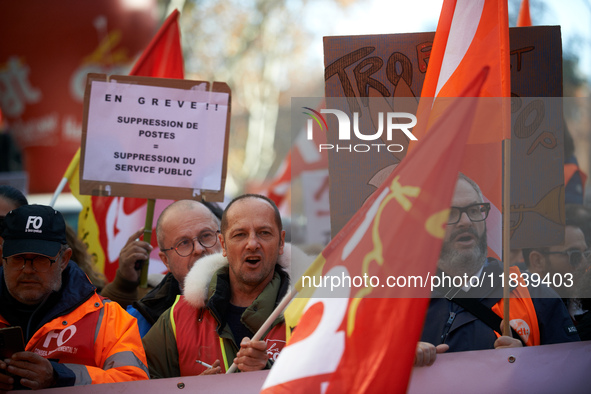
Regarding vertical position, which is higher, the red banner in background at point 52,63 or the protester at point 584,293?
the red banner in background at point 52,63

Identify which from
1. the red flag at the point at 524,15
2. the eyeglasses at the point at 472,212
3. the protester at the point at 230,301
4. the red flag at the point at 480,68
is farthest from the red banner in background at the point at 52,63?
the eyeglasses at the point at 472,212

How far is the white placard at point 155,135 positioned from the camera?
403 centimetres

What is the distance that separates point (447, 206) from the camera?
7.36 feet

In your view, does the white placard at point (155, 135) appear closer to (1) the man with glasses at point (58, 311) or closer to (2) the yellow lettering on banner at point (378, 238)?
(1) the man with glasses at point (58, 311)

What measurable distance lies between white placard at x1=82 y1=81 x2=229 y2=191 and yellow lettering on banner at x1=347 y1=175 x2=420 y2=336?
1.78m

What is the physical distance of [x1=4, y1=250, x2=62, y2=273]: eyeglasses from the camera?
3.01 metres

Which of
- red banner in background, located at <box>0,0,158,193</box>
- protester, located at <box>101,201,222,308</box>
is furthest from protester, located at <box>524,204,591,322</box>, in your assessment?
red banner in background, located at <box>0,0,158,193</box>

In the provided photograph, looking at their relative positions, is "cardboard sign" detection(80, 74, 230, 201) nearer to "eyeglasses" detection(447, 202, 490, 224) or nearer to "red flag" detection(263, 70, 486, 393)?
"eyeglasses" detection(447, 202, 490, 224)

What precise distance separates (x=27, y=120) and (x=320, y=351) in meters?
12.5

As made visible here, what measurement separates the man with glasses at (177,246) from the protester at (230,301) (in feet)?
1.24
